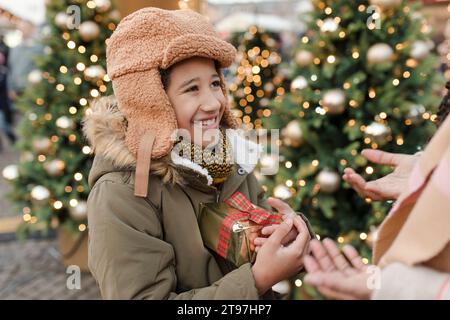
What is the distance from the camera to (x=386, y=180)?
1.71 meters

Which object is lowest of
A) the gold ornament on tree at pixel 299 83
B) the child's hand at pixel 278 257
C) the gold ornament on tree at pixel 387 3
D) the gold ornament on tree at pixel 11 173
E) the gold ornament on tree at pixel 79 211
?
the gold ornament on tree at pixel 79 211

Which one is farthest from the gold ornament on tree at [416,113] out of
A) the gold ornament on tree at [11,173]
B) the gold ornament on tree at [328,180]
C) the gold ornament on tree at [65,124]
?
the gold ornament on tree at [11,173]

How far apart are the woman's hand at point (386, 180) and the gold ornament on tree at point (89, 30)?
273cm

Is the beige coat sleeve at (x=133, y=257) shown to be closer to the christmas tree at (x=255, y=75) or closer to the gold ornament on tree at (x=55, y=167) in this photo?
the gold ornament on tree at (x=55, y=167)

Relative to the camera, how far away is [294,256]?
4.41ft

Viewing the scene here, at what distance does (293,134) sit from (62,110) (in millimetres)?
2046

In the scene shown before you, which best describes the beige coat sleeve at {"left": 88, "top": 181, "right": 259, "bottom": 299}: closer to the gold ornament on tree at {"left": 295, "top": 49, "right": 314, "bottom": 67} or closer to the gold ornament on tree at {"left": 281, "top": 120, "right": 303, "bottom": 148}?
the gold ornament on tree at {"left": 281, "top": 120, "right": 303, "bottom": 148}

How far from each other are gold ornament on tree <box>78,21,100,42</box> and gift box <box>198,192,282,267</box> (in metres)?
2.64

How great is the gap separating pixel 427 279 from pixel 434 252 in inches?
3.0

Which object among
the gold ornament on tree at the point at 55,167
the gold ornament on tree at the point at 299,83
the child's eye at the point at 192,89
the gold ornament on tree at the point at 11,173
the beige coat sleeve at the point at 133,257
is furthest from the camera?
the gold ornament on tree at the point at 11,173

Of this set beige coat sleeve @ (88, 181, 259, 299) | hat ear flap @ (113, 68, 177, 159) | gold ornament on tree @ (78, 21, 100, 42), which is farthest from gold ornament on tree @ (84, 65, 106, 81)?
beige coat sleeve @ (88, 181, 259, 299)

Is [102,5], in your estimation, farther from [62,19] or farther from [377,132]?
[377,132]

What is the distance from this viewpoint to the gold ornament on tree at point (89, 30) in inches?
142
